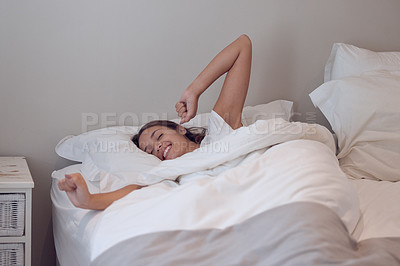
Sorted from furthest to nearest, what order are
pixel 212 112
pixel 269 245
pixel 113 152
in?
pixel 212 112
pixel 113 152
pixel 269 245

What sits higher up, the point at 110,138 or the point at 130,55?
the point at 130,55

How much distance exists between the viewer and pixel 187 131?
1821mm

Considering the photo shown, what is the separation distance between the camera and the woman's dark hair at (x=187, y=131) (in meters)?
1.77

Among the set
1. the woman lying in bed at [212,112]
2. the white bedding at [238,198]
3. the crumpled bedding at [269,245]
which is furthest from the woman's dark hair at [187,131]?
the crumpled bedding at [269,245]

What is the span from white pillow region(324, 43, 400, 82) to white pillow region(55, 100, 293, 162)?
0.29 metres

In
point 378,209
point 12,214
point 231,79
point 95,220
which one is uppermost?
point 231,79

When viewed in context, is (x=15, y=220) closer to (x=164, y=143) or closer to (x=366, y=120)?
(x=164, y=143)

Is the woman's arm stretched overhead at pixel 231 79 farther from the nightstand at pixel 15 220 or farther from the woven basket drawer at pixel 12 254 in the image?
the woven basket drawer at pixel 12 254

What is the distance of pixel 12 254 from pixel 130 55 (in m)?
0.85

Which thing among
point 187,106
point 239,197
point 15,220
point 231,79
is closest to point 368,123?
point 231,79

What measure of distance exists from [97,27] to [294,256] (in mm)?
1300

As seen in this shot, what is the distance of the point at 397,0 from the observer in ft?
7.34

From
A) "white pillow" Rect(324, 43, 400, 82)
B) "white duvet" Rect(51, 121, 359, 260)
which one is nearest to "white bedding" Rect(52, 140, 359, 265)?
"white duvet" Rect(51, 121, 359, 260)

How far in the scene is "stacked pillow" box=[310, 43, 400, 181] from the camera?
1.65 meters
